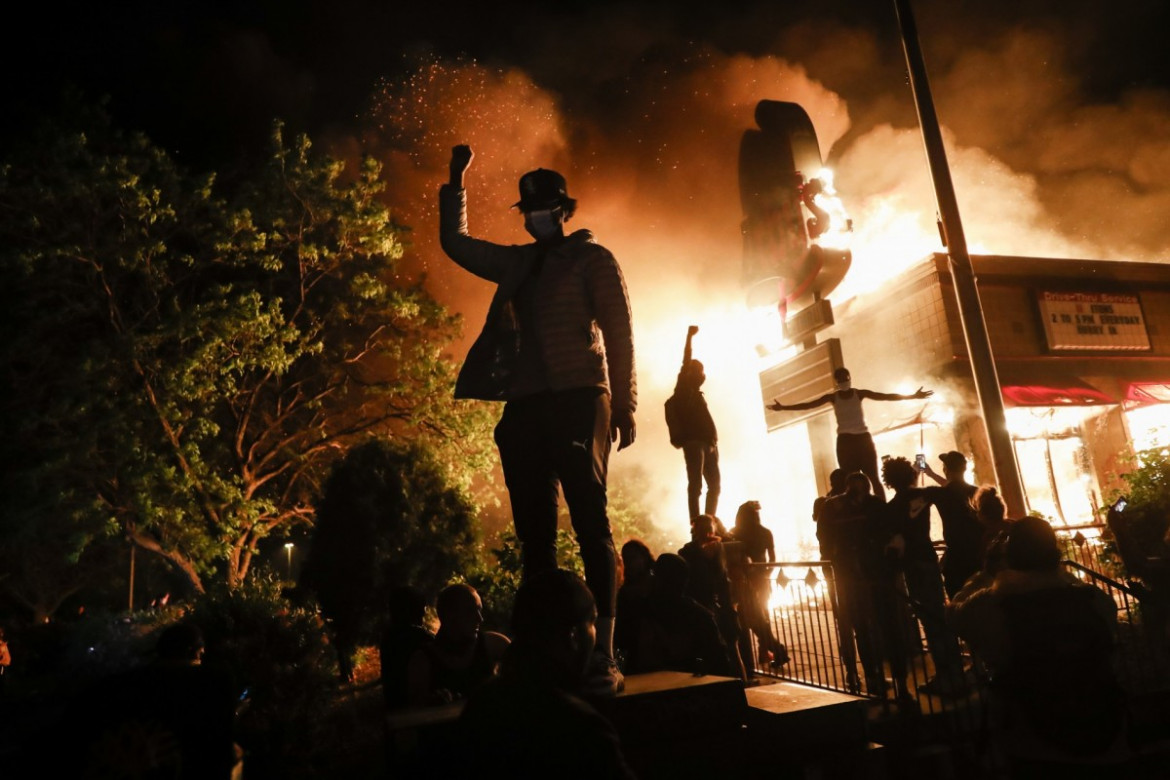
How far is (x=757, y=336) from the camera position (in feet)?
72.2

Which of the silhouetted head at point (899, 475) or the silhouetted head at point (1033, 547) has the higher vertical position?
the silhouetted head at point (899, 475)

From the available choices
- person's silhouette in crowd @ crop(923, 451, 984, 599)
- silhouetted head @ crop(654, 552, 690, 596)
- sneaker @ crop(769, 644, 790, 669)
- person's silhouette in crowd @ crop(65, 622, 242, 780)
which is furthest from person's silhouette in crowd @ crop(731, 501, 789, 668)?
person's silhouette in crowd @ crop(65, 622, 242, 780)

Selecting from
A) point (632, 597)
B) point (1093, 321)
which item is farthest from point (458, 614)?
point (1093, 321)

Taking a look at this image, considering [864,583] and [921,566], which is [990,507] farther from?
[864,583]

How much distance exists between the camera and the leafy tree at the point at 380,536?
12.6m

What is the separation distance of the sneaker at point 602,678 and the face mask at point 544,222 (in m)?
2.15

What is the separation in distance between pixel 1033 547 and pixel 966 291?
647 centimetres

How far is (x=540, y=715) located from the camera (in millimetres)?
2170

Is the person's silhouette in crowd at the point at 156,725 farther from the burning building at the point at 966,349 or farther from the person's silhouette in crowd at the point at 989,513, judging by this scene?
the burning building at the point at 966,349

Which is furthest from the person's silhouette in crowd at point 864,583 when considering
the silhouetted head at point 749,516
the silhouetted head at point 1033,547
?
the silhouetted head at point 1033,547

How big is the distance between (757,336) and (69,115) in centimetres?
1766

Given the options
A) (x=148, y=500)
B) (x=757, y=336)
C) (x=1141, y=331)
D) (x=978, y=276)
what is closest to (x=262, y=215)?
(x=148, y=500)

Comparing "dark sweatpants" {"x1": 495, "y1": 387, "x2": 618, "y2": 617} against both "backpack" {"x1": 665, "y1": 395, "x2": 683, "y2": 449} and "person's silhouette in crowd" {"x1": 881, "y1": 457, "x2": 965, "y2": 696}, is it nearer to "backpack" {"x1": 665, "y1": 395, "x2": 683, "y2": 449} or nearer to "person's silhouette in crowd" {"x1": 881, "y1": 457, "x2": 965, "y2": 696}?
"person's silhouette in crowd" {"x1": 881, "y1": 457, "x2": 965, "y2": 696}

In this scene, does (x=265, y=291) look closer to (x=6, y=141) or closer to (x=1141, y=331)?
(x=6, y=141)
